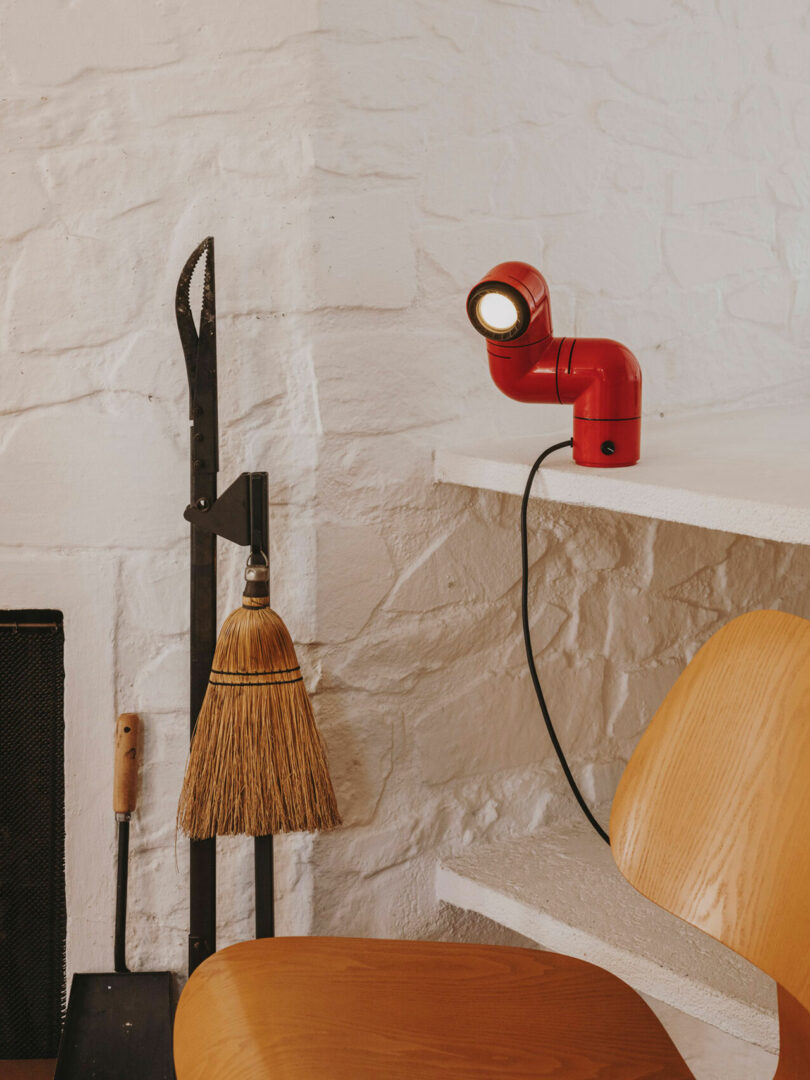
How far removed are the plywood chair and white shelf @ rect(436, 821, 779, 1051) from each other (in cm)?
20

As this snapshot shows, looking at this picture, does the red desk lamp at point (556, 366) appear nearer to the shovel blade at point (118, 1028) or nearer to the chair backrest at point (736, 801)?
the chair backrest at point (736, 801)

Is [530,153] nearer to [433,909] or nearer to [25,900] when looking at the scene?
[433,909]

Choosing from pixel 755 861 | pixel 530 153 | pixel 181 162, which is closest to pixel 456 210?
pixel 530 153

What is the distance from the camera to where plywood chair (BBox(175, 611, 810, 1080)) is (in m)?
0.73

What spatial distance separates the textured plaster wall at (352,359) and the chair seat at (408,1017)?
1.04 feet

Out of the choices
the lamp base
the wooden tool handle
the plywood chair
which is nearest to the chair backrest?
the plywood chair

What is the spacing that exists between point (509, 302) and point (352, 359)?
0.22 m

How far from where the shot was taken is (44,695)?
1.22 meters

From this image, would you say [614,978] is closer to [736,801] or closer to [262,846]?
[736,801]

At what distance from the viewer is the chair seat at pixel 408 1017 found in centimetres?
80

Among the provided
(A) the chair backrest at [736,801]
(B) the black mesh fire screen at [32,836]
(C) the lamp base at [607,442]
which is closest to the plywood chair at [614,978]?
(A) the chair backrest at [736,801]

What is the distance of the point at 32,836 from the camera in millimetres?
1232

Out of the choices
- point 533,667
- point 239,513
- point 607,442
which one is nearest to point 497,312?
point 607,442

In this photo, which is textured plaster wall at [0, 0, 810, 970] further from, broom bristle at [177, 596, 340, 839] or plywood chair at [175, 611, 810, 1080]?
plywood chair at [175, 611, 810, 1080]
